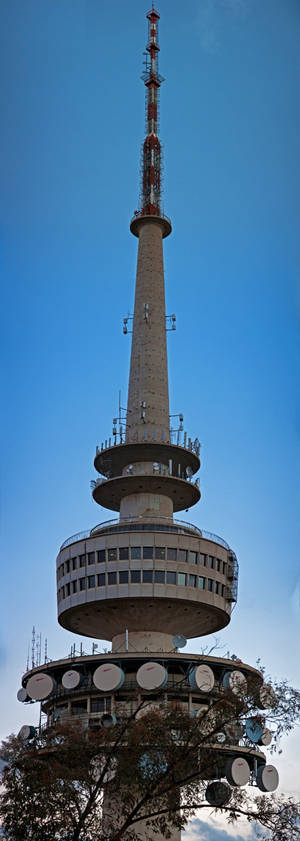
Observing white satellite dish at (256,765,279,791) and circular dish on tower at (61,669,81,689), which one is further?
circular dish on tower at (61,669,81,689)

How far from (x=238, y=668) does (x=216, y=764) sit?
36.8 metres

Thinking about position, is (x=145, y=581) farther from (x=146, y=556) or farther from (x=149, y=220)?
(x=149, y=220)

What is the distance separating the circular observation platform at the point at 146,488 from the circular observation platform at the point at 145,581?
4418 millimetres

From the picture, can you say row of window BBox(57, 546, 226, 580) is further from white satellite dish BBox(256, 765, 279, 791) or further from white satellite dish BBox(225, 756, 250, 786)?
white satellite dish BBox(225, 756, 250, 786)

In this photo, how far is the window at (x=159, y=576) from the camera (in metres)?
82.4

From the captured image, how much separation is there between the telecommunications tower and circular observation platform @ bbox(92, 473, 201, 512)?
110 mm

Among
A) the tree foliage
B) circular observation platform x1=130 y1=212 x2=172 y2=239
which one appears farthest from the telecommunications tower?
the tree foliage

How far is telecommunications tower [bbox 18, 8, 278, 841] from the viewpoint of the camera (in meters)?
78.9

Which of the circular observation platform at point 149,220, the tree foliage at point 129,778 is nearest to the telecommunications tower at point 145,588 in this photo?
the circular observation platform at point 149,220

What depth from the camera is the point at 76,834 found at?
44031 mm

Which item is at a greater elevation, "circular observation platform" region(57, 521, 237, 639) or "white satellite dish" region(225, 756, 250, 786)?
"circular observation platform" region(57, 521, 237, 639)

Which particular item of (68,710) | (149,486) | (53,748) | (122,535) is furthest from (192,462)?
(53,748)

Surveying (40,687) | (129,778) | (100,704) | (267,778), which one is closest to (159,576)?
(100,704)

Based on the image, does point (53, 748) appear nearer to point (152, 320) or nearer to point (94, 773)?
point (94, 773)
